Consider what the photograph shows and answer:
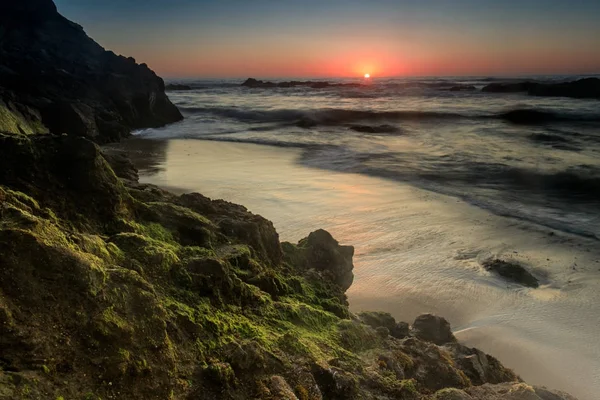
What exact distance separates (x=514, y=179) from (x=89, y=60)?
160 feet

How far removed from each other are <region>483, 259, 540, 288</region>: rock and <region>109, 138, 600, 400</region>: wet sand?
0.71ft

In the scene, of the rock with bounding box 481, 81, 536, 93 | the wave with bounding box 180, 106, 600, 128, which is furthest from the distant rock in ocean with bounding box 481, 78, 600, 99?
the wave with bounding box 180, 106, 600, 128

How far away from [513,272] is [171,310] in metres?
8.22

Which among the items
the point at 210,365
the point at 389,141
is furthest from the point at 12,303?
the point at 389,141

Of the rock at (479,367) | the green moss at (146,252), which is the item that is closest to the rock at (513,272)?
the rock at (479,367)

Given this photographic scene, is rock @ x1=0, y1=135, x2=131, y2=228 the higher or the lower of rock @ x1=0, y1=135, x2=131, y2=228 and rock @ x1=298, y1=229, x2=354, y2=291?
the higher

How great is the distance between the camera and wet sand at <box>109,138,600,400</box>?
723 centimetres

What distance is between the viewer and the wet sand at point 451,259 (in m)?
7.23

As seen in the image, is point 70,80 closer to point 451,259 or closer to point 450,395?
point 451,259

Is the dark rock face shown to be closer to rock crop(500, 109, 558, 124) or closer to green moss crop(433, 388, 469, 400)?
green moss crop(433, 388, 469, 400)

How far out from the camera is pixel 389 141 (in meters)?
30.8

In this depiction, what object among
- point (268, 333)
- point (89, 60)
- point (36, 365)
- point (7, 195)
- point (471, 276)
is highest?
point (89, 60)

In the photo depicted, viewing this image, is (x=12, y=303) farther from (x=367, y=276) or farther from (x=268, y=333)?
(x=367, y=276)

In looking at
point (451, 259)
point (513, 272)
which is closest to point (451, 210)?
point (451, 259)
